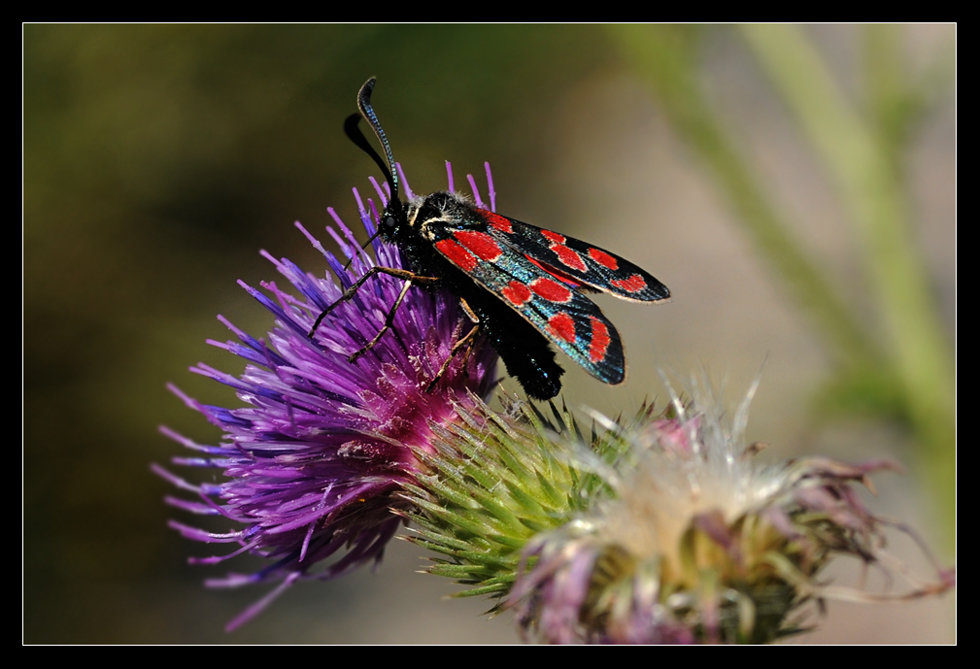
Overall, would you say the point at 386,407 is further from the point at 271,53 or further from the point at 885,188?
the point at 271,53

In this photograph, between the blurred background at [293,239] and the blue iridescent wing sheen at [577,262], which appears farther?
the blurred background at [293,239]

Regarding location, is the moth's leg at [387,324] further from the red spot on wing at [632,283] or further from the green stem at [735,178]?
the green stem at [735,178]

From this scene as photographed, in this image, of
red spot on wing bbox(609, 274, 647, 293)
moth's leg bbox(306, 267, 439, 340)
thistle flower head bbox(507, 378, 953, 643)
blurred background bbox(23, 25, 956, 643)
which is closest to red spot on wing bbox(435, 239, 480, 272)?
moth's leg bbox(306, 267, 439, 340)

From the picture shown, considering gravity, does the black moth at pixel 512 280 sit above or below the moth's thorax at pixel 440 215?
below

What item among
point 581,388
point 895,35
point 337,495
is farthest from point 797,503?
point 581,388

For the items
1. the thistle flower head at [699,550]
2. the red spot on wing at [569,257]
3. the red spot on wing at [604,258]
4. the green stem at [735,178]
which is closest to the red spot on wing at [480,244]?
the red spot on wing at [569,257]

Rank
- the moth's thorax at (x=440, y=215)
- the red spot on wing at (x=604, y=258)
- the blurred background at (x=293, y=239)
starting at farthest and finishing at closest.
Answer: the blurred background at (x=293, y=239) < the red spot on wing at (x=604, y=258) < the moth's thorax at (x=440, y=215)
